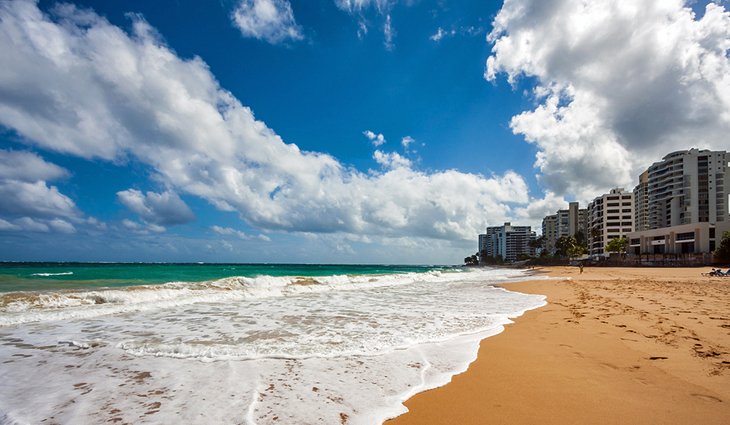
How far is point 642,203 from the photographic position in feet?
392

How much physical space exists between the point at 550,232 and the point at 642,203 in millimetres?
42767

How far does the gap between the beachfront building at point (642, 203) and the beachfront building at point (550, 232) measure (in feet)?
113

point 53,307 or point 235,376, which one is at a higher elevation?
point 235,376

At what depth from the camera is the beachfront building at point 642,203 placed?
115 meters

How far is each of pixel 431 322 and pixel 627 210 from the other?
12827 cm

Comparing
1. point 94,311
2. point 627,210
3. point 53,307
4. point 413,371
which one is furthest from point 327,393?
point 627,210

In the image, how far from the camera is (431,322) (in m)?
8.27

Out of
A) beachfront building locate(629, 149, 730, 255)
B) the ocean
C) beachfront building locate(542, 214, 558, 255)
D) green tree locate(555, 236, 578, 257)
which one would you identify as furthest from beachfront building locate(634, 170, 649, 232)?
the ocean

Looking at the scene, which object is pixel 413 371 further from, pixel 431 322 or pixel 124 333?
pixel 124 333

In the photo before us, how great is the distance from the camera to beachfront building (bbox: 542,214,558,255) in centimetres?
15575

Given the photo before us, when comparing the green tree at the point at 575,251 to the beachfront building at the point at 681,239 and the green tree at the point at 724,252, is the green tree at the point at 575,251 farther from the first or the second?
the green tree at the point at 724,252

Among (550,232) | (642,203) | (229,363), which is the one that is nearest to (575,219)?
(550,232)

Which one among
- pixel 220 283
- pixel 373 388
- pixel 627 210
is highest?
pixel 627 210

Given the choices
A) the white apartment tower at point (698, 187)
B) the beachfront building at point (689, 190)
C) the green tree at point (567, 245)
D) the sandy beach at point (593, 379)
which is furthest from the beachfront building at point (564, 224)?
the sandy beach at point (593, 379)
